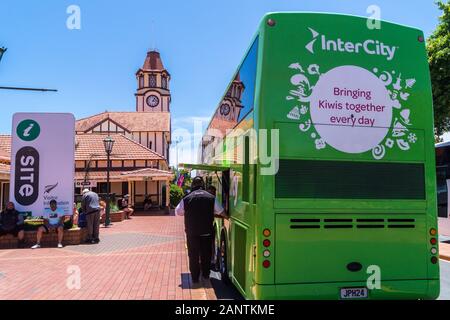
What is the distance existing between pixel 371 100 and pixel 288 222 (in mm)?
1874

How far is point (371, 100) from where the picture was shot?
5254mm

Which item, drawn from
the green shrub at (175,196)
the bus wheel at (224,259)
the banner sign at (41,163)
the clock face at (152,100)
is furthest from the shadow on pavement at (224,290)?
the clock face at (152,100)

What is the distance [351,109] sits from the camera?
5.20 meters

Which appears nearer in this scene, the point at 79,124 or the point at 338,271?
the point at 338,271

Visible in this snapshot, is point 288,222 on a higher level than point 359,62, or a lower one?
lower

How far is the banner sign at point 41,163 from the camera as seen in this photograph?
12.7m

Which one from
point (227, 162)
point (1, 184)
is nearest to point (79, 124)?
point (1, 184)

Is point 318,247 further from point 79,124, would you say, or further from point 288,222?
point 79,124

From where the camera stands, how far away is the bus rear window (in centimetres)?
498

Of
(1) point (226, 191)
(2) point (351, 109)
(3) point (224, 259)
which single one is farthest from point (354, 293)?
(1) point (226, 191)

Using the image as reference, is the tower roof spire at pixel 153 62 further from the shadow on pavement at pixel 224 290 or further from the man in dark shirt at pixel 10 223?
the shadow on pavement at pixel 224 290

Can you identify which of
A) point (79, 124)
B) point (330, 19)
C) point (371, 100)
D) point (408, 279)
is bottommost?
point (408, 279)

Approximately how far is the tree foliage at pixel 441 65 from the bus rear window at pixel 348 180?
13.5 meters

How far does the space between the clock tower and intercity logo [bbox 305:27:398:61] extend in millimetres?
63417
